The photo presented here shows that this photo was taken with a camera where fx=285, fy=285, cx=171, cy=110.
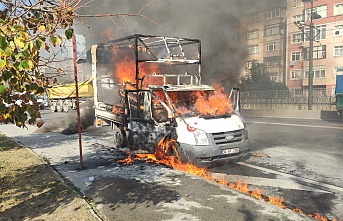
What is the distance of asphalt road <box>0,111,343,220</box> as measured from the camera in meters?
3.71

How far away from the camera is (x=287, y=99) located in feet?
74.5

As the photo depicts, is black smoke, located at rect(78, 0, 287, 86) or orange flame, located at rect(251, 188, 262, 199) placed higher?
black smoke, located at rect(78, 0, 287, 86)

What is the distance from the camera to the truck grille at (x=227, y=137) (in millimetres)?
5564

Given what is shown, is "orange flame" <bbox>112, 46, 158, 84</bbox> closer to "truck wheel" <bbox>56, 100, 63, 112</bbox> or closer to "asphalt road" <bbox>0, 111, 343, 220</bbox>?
"asphalt road" <bbox>0, 111, 343, 220</bbox>

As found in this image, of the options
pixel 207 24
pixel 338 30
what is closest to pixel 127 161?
pixel 207 24

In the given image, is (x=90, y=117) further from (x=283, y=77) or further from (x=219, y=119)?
(x=283, y=77)

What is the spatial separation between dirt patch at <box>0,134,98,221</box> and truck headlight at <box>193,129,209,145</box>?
238 centimetres

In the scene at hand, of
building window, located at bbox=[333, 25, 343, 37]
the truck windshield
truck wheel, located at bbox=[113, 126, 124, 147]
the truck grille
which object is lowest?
truck wheel, located at bbox=[113, 126, 124, 147]

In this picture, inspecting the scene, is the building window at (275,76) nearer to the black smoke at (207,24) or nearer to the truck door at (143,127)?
the black smoke at (207,24)

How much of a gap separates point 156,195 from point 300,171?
10.0 feet

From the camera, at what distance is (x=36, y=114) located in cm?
279

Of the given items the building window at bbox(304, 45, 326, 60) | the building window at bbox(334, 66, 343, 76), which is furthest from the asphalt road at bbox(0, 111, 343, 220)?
the building window at bbox(304, 45, 326, 60)

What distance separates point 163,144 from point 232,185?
6.09 ft

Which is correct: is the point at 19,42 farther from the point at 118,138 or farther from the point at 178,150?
the point at 118,138
